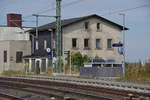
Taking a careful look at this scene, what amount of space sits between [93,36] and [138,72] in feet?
76.6

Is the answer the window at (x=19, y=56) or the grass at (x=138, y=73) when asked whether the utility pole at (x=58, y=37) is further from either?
the window at (x=19, y=56)

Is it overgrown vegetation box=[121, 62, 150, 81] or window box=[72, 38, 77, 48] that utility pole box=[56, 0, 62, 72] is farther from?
window box=[72, 38, 77, 48]

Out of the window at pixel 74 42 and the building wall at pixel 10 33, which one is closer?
the window at pixel 74 42

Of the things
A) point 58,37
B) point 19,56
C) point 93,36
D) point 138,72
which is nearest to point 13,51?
point 19,56

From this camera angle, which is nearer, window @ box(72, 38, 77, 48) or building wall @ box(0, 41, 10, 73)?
window @ box(72, 38, 77, 48)

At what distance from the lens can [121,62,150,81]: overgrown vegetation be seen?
2659 cm

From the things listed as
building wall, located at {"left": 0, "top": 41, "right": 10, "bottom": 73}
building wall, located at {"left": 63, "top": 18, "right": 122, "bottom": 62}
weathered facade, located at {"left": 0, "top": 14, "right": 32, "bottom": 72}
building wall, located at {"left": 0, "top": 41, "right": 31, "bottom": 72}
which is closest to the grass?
building wall, located at {"left": 63, "top": 18, "right": 122, "bottom": 62}

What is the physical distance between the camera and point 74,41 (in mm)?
49438

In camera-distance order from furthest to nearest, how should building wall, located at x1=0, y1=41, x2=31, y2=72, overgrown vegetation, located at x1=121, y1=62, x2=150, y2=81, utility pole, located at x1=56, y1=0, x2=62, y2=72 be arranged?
1. building wall, located at x1=0, y1=41, x2=31, y2=72
2. utility pole, located at x1=56, y1=0, x2=62, y2=72
3. overgrown vegetation, located at x1=121, y1=62, x2=150, y2=81

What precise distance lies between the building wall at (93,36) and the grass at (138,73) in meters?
20.0

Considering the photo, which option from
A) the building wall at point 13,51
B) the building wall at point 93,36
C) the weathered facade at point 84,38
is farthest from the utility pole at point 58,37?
the building wall at point 13,51

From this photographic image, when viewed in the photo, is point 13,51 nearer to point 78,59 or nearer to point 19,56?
point 19,56

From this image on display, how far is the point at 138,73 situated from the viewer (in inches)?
1087

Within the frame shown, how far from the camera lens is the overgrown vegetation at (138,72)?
2659 centimetres
